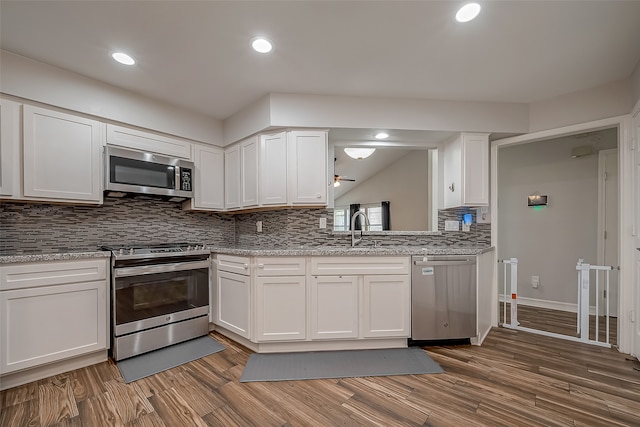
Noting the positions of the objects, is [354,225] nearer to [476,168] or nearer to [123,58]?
[476,168]

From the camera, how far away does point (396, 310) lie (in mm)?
2406

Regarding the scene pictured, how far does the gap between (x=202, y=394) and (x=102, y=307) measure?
44.7 inches

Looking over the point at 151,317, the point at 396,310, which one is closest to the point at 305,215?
the point at 396,310

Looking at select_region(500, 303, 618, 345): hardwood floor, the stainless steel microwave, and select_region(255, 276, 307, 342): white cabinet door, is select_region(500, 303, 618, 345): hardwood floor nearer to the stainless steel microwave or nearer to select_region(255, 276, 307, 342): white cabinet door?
select_region(255, 276, 307, 342): white cabinet door

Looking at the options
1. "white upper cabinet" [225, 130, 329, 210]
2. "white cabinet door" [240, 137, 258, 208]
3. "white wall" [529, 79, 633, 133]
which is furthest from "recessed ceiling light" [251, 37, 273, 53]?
"white wall" [529, 79, 633, 133]

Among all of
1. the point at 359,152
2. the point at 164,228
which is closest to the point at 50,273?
the point at 164,228

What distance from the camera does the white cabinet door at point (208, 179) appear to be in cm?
297

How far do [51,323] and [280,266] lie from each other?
1.69 m

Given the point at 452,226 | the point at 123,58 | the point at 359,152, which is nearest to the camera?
the point at 123,58

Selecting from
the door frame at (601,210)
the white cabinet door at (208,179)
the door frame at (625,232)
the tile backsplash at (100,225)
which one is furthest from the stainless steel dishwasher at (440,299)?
the tile backsplash at (100,225)

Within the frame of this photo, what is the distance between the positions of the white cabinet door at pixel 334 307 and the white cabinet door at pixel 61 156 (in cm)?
208

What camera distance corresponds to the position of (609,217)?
125 inches

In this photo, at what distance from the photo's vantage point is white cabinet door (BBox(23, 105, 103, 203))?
204 cm

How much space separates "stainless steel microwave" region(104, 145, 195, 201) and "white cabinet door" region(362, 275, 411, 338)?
209 cm
